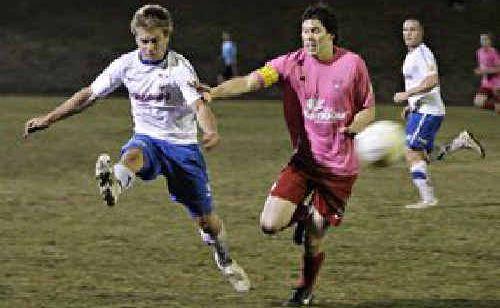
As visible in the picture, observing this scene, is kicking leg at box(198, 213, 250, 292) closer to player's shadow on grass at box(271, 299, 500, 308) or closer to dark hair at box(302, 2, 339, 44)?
player's shadow on grass at box(271, 299, 500, 308)

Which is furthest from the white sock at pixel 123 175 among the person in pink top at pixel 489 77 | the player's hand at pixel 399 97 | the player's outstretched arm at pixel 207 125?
the person in pink top at pixel 489 77

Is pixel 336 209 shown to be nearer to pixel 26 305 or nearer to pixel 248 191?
pixel 26 305

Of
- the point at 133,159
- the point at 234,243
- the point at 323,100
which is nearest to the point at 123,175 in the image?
the point at 133,159

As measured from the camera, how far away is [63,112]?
855 centimetres

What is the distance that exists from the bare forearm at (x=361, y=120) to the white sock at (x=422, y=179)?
20.2 ft

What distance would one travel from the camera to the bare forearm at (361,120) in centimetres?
785

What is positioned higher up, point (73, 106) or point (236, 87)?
point (236, 87)

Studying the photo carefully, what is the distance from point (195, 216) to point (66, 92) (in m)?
32.1

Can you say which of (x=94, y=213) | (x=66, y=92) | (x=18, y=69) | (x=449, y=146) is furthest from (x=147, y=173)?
(x=18, y=69)

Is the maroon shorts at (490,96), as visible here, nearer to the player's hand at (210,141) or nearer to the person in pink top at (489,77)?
the person in pink top at (489,77)

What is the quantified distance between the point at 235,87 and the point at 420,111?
665 cm

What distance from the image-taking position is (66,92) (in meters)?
40.3

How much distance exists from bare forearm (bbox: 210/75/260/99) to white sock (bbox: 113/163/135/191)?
82 cm

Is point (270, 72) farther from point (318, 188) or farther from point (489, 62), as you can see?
point (489, 62)
